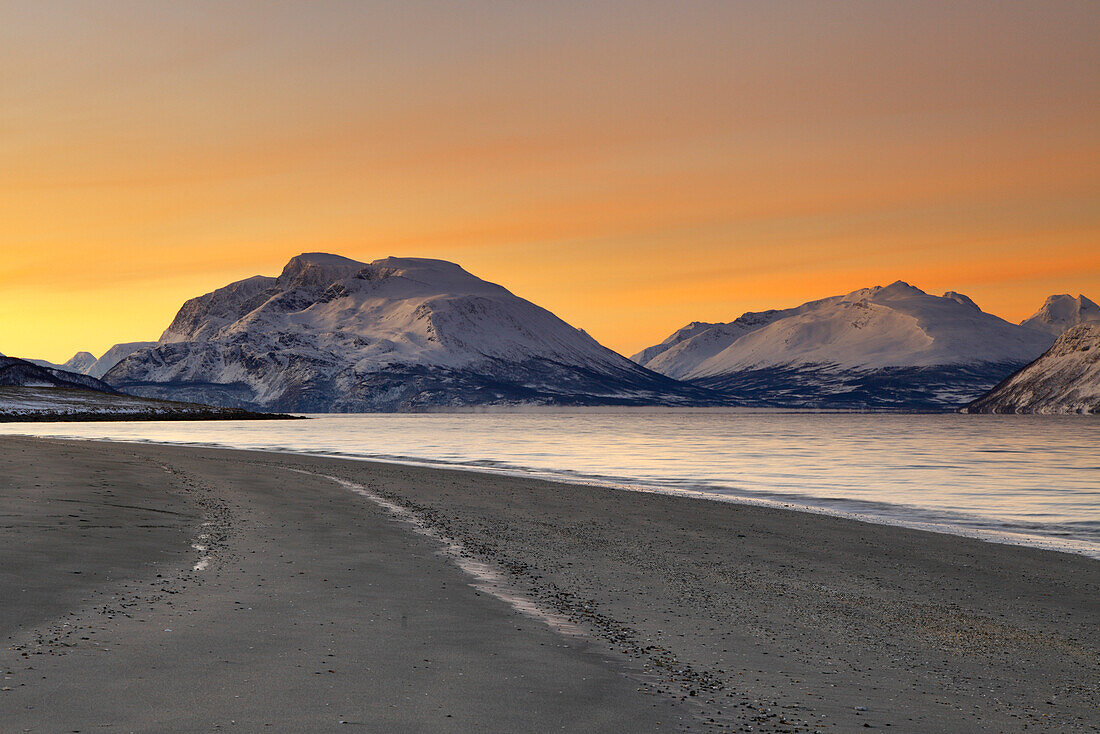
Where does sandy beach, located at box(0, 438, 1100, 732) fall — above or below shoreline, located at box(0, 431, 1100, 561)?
above

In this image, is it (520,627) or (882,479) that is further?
(882,479)

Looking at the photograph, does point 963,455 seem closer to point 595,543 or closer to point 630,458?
point 630,458

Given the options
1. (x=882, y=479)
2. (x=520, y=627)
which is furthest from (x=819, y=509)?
(x=520, y=627)

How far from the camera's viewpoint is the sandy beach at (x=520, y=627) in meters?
8.98

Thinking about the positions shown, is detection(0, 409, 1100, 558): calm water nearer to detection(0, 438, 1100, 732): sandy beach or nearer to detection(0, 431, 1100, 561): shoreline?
detection(0, 431, 1100, 561): shoreline

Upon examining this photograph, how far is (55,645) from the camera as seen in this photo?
1069cm

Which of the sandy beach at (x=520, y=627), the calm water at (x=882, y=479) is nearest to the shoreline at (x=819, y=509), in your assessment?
the calm water at (x=882, y=479)

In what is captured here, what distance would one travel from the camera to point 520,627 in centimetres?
1269

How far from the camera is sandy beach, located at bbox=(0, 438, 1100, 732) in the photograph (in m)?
8.98

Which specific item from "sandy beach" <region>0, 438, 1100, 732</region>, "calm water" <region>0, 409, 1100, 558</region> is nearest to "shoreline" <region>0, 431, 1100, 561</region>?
"calm water" <region>0, 409, 1100, 558</region>

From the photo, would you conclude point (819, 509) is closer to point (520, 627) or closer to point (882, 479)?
point (882, 479)

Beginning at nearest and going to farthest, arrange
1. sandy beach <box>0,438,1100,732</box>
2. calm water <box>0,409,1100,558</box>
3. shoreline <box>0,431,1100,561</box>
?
sandy beach <box>0,438,1100,732</box>
shoreline <box>0,431,1100,561</box>
calm water <box>0,409,1100,558</box>

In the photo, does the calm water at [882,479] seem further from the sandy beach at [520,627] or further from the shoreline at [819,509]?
the sandy beach at [520,627]

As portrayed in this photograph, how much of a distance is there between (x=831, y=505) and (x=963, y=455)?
5223 cm
